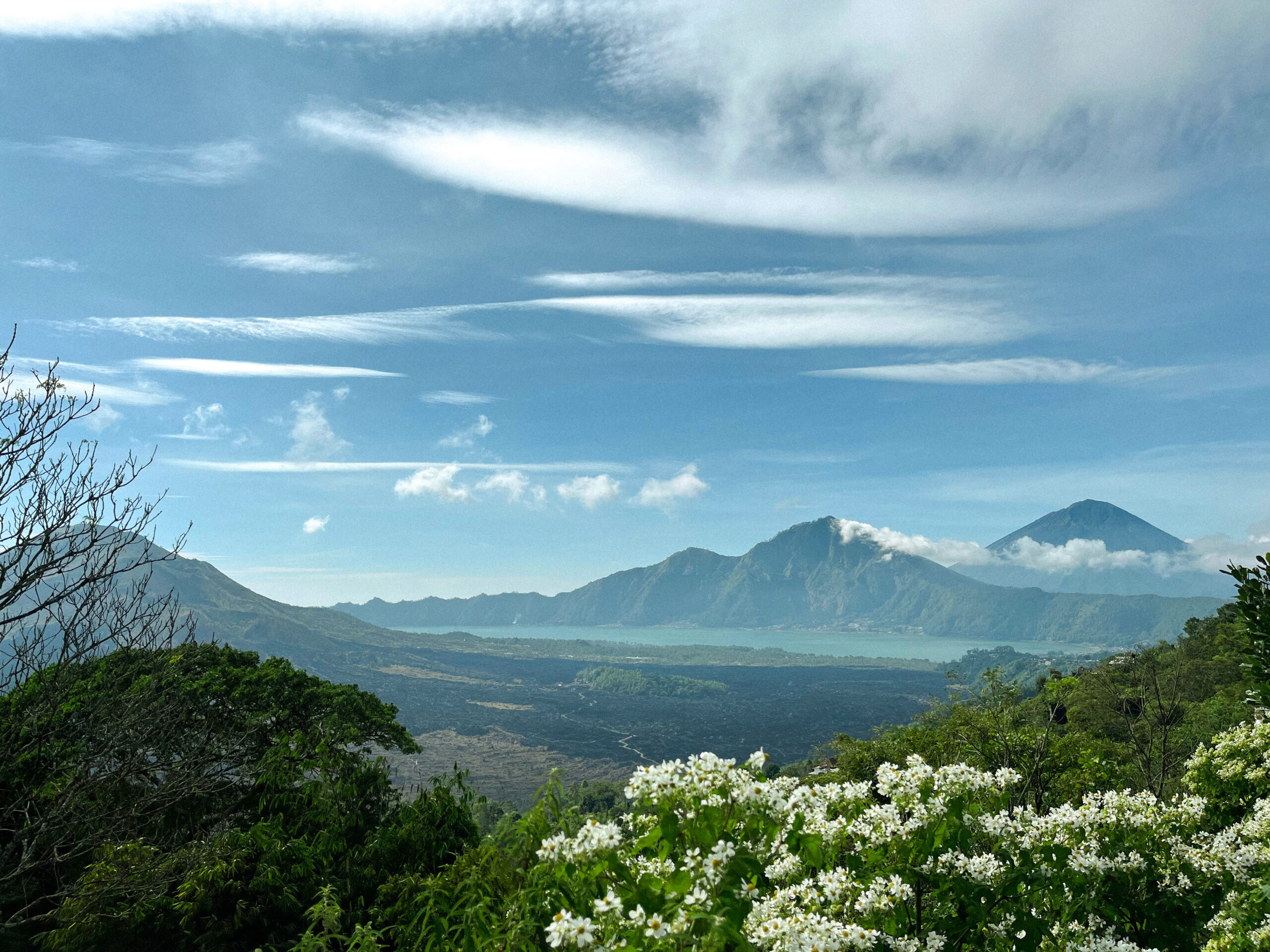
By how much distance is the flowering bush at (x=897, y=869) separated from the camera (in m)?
2.51

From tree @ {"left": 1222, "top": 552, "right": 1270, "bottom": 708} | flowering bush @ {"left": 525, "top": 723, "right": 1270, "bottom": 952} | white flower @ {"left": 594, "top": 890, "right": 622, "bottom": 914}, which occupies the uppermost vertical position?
tree @ {"left": 1222, "top": 552, "right": 1270, "bottom": 708}

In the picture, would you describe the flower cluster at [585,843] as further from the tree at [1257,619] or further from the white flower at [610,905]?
the tree at [1257,619]

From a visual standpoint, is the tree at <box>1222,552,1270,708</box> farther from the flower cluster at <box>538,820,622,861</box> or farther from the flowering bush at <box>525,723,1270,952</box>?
the flower cluster at <box>538,820,622,861</box>

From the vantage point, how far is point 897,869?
11.8ft

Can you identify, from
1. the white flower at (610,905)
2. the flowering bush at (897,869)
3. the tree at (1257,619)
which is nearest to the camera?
the white flower at (610,905)

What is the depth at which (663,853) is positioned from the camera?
272 centimetres

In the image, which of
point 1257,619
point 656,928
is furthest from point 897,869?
point 1257,619

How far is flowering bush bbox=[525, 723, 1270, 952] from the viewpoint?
98.8 inches

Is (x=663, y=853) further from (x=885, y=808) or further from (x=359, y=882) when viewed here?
(x=359, y=882)

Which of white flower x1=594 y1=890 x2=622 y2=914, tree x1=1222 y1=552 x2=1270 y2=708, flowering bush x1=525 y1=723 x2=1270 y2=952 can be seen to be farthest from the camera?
tree x1=1222 y1=552 x2=1270 y2=708

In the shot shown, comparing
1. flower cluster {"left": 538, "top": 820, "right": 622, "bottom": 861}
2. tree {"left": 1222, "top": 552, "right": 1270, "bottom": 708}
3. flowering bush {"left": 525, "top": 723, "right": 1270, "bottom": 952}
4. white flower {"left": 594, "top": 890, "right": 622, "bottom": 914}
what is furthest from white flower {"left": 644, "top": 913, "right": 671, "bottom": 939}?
tree {"left": 1222, "top": 552, "right": 1270, "bottom": 708}

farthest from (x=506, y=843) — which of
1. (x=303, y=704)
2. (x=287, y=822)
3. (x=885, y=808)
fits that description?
(x=303, y=704)

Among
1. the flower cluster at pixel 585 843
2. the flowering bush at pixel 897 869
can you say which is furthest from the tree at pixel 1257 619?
the flower cluster at pixel 585 843

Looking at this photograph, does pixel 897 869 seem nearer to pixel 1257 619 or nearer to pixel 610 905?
pixel 610 905
